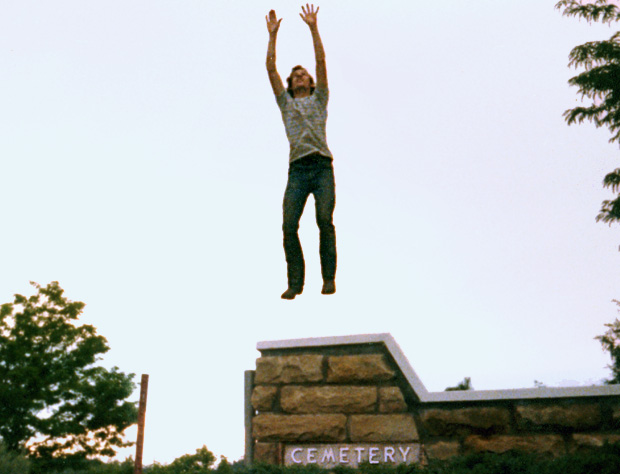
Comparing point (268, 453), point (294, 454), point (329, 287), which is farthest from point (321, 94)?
point (268, 453)

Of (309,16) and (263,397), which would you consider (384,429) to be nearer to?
(263,397)

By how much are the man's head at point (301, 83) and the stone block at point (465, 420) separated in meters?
4.92

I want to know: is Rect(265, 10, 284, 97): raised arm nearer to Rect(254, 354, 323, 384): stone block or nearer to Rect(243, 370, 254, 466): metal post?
Rect(254, 354, 323, 384): stone block

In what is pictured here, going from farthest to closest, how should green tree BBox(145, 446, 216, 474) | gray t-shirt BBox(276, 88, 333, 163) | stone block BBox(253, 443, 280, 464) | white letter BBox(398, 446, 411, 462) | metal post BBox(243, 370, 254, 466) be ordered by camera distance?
1. metal post BBox(243, 370, 254, 466)
2. stone block BBox(253, 443, 280, 464)
3. white letter BBox(398, 446, 411, 462)
4. green tree BBox(145, 446, 216, 474)
5. gray t-shirt BBox(276, 88, 333, 163)

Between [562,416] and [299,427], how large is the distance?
3674 mm

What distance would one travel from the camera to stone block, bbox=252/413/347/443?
→ 1045cm

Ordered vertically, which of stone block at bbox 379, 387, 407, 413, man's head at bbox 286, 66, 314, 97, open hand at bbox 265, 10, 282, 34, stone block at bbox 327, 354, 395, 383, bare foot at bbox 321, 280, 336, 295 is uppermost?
open hand at bbox 265, 10, 282, 34

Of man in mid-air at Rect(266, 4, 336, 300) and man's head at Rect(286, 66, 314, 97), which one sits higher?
man's head at Rect(286, 66, 314, 97)

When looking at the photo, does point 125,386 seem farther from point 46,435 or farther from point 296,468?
point 296,468

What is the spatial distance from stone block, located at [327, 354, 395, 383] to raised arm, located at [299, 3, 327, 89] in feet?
14.5

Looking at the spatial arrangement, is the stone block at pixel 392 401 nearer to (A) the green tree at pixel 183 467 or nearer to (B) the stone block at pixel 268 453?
(B) the stone block at pixel 268 453

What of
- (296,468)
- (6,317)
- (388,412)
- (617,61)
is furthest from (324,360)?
(6,317)

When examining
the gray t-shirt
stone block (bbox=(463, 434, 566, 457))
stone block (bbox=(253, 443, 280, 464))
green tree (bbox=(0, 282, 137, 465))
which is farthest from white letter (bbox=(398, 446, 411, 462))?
green tree (bbox=(0, 282, 137, 465))

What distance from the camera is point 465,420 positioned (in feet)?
33.2
